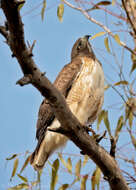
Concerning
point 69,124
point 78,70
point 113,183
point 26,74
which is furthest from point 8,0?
point 78,70

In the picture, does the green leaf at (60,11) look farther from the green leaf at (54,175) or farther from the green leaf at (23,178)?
the green leaf at (23,178)

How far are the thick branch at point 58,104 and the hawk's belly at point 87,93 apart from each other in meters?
0.85

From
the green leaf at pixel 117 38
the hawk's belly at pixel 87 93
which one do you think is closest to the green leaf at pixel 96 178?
the hawk's belly at pixel 87 93

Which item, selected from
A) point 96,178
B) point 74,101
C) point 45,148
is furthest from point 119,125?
point 45,148

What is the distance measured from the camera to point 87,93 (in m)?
3.92

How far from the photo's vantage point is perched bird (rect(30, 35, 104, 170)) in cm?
392

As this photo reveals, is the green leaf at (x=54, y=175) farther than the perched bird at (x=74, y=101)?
No

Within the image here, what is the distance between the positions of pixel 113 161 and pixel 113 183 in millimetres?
175

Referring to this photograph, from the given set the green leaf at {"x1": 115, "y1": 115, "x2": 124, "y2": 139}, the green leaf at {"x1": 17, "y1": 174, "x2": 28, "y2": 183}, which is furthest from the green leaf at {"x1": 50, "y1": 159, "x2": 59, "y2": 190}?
the green leaf at {"x1": 115, "y1": 115, "x2": 124, "y2": 139}

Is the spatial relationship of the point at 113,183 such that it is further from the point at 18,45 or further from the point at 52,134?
the point at 18,45

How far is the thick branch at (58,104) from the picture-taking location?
7.45 feet

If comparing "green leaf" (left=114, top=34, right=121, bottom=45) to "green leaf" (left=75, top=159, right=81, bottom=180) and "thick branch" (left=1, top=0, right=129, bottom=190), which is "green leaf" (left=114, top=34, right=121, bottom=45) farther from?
"green leaf" (left=75, top=159, right=81, bottom=180)

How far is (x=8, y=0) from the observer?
7.06ft

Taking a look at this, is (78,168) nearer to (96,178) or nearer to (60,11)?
(96,178)
